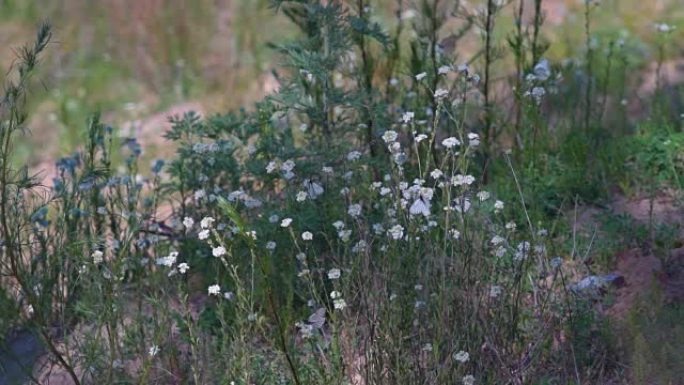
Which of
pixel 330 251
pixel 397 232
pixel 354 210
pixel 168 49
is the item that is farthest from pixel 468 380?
pixel 168 49

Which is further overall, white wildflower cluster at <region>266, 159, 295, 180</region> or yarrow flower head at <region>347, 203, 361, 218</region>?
white wildflower cluster at <region>266, 159, 295, 180</region>

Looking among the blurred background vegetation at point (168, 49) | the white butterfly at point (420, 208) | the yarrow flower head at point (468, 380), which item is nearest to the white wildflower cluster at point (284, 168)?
the white butterfly at point (420, 208)

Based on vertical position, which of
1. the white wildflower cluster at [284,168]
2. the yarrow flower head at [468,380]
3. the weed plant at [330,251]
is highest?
the white wildflower cluster at [284,168]

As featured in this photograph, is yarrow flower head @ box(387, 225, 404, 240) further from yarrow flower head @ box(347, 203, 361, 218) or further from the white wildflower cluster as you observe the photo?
the white wildflower cluster

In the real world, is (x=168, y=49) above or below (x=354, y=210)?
above

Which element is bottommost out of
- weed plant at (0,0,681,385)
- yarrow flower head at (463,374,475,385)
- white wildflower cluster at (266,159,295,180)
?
yarrow flower head at (463,374,475,385)

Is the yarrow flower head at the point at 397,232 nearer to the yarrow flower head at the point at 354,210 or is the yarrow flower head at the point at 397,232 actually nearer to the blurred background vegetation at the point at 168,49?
the yarrow flower head at the point at 354,210

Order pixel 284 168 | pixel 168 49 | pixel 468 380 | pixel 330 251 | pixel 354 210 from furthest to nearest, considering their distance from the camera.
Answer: pixel 168 49 < pixel 330 251 < pixel 284 168 < pixel 354 210 < pixel 468 380

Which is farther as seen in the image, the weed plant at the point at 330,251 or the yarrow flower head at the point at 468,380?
the weed plant at the point at 330,251

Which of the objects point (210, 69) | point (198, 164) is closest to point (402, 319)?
point (198, 164)

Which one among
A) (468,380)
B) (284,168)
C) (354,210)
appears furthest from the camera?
(284,168)

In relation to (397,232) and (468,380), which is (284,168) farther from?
(468,380)

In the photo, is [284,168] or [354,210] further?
[284,168]

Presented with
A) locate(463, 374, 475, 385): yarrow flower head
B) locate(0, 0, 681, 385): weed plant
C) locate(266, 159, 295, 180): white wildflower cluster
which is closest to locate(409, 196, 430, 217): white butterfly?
locate(0, 0, 681, 385): weed plant
